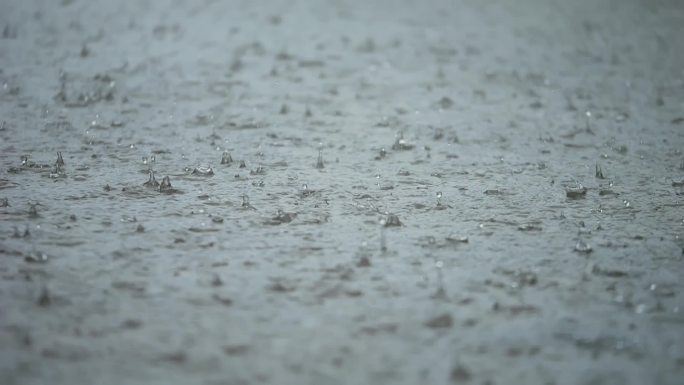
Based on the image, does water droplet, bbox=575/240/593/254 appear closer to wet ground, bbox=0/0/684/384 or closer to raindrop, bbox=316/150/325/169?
wet ground, bbox=0/0/684/384

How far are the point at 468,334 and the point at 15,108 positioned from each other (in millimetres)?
4221

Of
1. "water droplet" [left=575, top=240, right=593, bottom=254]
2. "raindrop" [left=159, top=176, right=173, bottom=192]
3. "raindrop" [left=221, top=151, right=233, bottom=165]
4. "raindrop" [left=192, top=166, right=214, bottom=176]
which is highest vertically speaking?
"raindrop" [left=221, top=151, right=233, bottom=165]

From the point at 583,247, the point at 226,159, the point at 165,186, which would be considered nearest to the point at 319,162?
the point at 226,159

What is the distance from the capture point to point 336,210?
3934 mm

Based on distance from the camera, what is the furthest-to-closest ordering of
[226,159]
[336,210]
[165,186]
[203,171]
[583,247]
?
[226,159] → [203,171] → [165,186] → [336,210] → [583,247]

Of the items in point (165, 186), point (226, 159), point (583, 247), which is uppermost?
point (226, 159)

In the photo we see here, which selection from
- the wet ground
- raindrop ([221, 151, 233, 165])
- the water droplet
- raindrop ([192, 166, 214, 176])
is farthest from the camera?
raindrop ([221, 151, 233, 165])

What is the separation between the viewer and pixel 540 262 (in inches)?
131

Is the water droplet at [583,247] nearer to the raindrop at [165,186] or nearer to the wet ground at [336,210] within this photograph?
the wet ground at [336,210]

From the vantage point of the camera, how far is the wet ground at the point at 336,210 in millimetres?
2570

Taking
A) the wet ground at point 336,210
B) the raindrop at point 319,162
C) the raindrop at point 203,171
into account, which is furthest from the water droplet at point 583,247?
the raindrop at point 203,171

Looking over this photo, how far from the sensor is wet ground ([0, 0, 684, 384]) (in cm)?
257

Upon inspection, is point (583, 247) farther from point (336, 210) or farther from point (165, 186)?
point (165, 186)

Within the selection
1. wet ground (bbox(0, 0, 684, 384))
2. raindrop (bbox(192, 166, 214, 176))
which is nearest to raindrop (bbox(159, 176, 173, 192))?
wet ground (bbox(0, 0, 684, 384))
